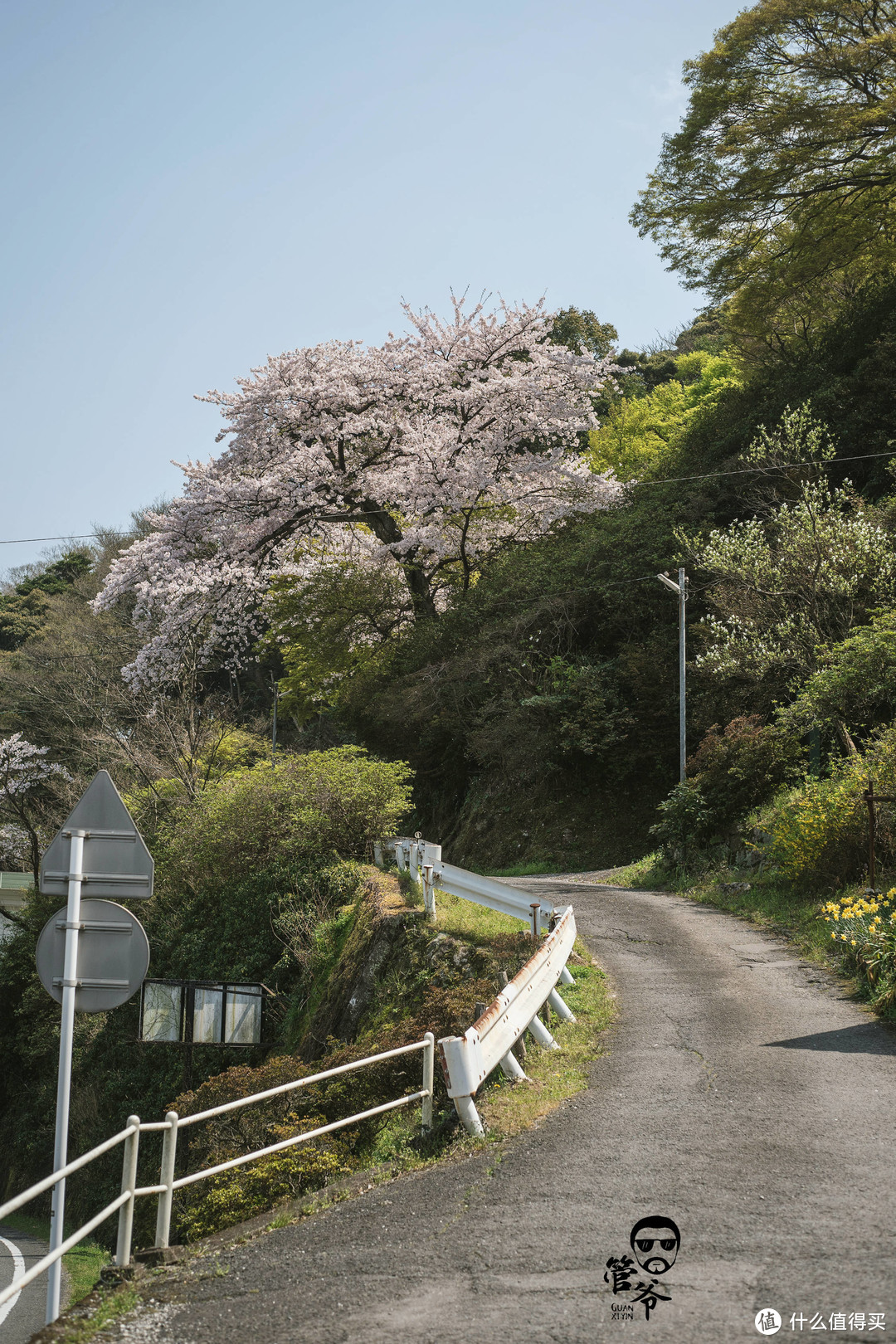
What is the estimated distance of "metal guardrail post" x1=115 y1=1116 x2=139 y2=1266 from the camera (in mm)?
5038

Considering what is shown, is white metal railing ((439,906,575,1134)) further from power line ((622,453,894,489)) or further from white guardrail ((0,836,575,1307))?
power line ((622,453,894,489))

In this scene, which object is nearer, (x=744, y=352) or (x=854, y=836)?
(x=854, y=836)

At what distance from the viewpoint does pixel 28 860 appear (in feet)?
115

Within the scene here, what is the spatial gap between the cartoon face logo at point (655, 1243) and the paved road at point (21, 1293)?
10.7 m

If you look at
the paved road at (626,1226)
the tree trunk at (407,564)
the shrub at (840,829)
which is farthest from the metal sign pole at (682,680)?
the paved road at (626,1226)

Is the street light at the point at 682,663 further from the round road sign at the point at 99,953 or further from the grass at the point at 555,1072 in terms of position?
the round road sign at the point at 99,953

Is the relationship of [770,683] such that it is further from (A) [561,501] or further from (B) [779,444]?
(A) [561,501]

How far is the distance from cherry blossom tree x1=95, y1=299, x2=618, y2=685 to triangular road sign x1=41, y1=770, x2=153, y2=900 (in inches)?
865

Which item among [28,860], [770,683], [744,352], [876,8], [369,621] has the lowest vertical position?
[28,860]

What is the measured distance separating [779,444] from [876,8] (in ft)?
47.0

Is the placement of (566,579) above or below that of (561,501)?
below

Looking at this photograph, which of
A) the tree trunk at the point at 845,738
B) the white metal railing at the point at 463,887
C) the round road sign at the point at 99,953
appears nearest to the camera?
the round road sign at the point at 99,953

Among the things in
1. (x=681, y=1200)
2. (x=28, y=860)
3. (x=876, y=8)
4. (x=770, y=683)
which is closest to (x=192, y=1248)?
(x=681, y=1200)

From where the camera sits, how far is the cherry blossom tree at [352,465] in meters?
27.6
